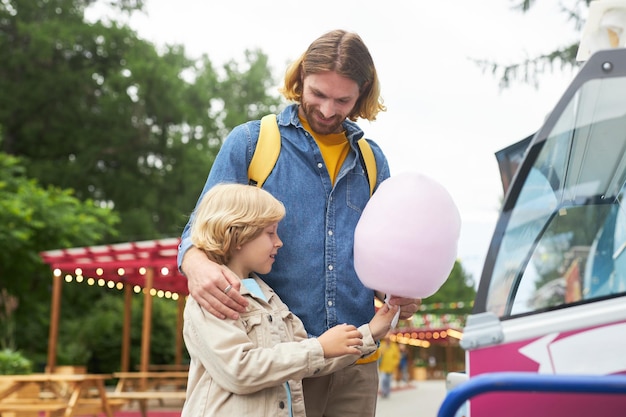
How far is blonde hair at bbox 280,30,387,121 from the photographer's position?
266 cm

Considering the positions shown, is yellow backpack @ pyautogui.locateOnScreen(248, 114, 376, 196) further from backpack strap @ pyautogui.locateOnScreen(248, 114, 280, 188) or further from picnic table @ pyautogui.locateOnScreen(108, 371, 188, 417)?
picnic table @ pyautogui.locateOnScreen(108, 371, 188, 417)

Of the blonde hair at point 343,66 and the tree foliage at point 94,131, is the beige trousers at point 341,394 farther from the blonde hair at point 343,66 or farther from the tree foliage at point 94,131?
the tree foliage at point 94,131

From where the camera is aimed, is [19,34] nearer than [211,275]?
No

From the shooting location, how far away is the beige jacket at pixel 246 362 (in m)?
2.29

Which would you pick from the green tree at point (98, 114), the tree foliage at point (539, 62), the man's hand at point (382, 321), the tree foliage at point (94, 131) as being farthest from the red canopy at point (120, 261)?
the man's hand at point (382, 321)

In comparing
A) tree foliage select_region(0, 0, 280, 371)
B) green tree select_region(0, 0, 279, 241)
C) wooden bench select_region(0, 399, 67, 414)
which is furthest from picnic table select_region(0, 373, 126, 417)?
green tree select_region(0, 0, 279, 241)

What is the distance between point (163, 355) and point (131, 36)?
1033 centimetres

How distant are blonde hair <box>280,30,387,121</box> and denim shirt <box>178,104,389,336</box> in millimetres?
150

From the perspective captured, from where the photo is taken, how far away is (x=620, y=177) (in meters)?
2.14

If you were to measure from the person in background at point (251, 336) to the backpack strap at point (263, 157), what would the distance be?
0.63ft

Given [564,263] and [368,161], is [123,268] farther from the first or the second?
[564,263]

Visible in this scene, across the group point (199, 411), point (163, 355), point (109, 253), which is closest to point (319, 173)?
point (199, 411)

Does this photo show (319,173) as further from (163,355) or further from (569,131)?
(163,355)

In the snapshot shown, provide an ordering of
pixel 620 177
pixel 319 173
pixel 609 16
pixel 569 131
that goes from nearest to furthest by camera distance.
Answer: pixel 569 131 → pixel 620 177 → pixel 609 16 → pixel 319 173
